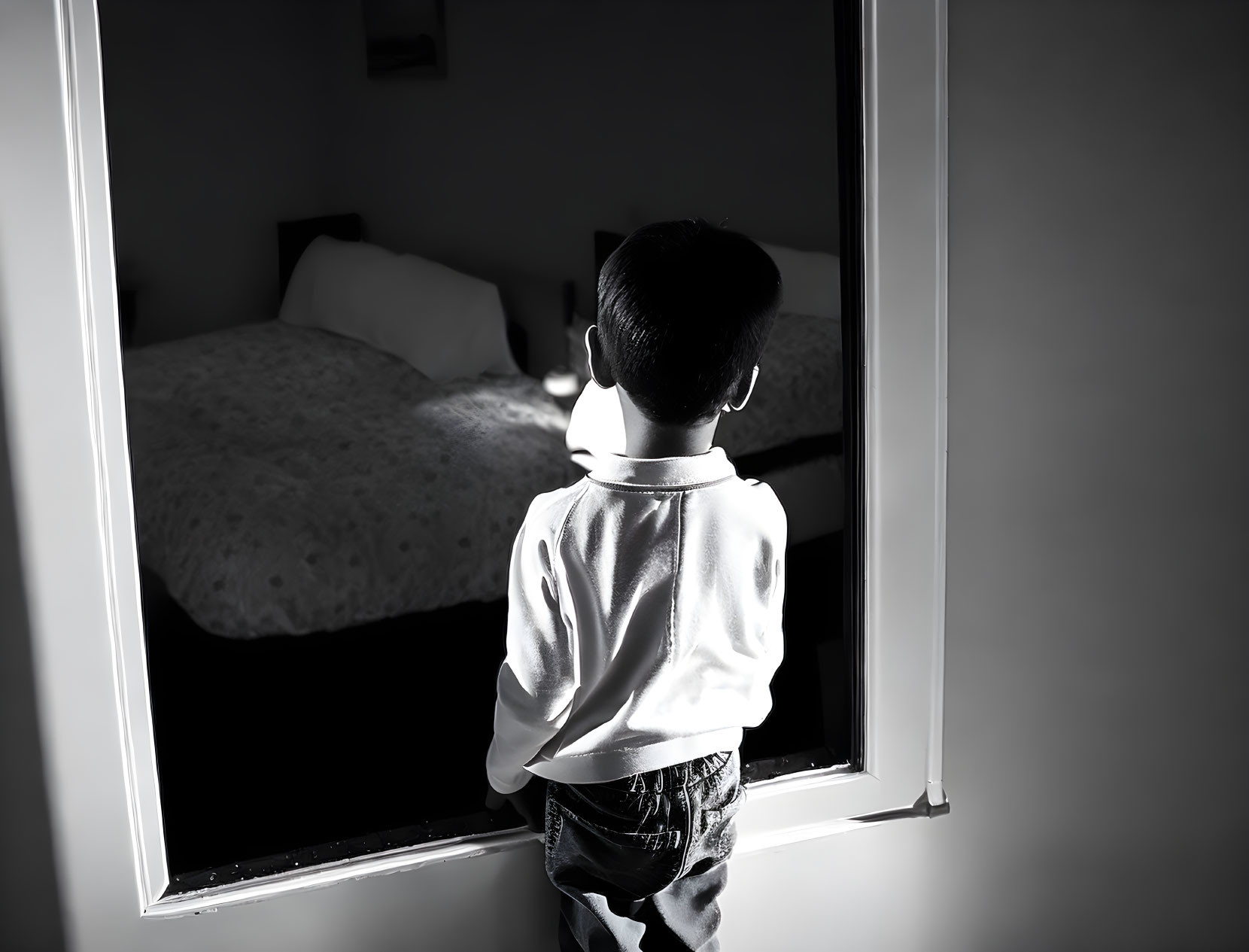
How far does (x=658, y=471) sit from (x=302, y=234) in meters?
0.42

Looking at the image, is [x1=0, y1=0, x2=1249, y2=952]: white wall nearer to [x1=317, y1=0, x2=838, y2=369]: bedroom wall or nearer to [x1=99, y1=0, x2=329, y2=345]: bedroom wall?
[x1=317, y1=0, x2=838, y2=369]: bedroom wall

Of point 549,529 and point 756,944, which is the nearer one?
point 549,529

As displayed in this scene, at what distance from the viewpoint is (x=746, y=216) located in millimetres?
1089

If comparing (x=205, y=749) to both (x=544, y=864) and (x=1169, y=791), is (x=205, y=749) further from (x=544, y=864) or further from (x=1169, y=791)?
(x=1169, y=791)

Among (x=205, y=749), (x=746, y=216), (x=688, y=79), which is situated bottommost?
(x=205, y=749)

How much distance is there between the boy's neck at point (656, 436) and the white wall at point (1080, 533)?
462 mm

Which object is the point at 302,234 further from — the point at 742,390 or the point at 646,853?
the point at 646,853

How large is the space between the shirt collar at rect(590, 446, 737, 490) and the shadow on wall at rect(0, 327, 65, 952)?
0.60 m

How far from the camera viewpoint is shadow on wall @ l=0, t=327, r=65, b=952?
979 mm

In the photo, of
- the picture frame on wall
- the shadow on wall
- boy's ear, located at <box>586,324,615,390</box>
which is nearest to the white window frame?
the shadow on wall

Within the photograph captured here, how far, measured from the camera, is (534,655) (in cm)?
94

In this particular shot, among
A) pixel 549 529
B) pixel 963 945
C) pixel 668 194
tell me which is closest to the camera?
pixel 549 529

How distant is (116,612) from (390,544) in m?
0.28

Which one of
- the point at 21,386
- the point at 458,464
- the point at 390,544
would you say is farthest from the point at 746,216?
the point at 21,386
